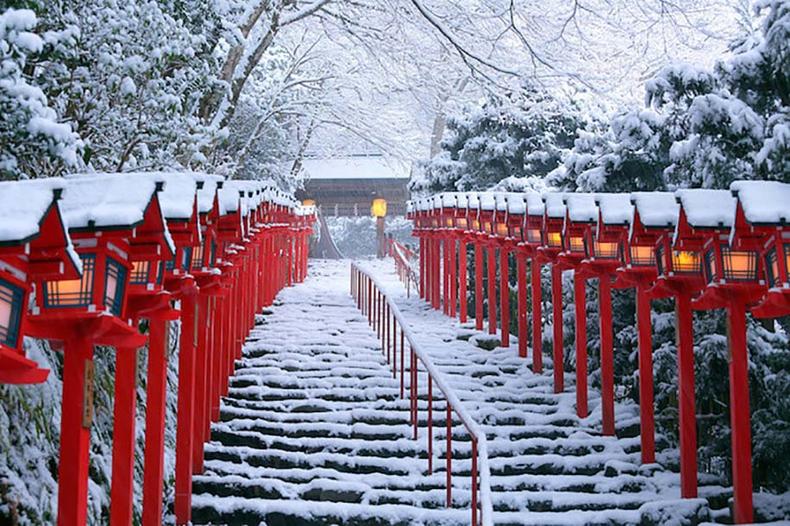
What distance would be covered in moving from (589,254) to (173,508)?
19.5 ft

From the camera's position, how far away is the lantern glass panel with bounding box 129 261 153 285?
21.2 feet

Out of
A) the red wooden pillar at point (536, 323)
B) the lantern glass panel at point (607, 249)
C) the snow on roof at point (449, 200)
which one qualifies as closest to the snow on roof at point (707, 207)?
the lantern glass panel at point (607, 249)

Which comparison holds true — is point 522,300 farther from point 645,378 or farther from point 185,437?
point 185,437

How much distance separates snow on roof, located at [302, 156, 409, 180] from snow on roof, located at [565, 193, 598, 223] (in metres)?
27.8

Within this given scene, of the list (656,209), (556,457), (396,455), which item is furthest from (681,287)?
(396,455)

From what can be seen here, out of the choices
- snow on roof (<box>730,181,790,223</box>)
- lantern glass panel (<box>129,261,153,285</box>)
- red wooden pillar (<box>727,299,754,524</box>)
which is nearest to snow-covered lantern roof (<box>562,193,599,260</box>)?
red wooden pillar (<box>727,299,754,524</box>)

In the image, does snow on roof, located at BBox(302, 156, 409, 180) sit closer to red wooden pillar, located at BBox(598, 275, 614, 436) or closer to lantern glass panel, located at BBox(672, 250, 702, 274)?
red wooden pillar, located at BBox(598, 275, 614, 436)

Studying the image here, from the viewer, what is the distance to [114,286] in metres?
5.65

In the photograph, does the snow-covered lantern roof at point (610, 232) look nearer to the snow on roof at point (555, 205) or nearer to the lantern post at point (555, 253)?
the snow on roof at point (555, 205)

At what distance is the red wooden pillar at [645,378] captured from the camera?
10195 millimetres

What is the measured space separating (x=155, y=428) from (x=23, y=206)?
152 inches

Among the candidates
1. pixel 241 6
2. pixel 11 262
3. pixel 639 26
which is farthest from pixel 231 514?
pixel 639 26

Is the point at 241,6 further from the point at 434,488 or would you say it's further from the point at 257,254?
the point at 434,488

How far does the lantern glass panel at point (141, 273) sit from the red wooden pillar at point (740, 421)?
5.41 m
